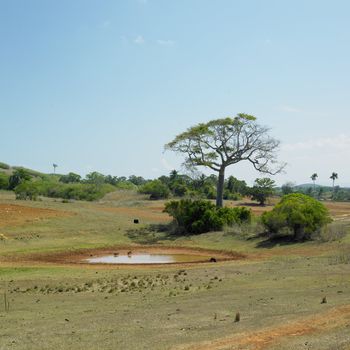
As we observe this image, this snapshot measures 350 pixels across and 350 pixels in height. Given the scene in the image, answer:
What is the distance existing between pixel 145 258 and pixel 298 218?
34.3 feet

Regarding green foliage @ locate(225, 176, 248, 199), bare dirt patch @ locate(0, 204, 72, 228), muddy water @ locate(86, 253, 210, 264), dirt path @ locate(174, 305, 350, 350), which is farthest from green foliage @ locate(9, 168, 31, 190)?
dirt path @ locate(174, 305, 350, 350)

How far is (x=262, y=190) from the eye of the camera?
8112 centimetres

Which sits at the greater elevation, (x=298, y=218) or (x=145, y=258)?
(x=298, y=218)

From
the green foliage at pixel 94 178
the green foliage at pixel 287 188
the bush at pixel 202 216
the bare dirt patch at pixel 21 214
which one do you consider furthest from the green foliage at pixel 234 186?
the bare dirt patch at pixel 21 214

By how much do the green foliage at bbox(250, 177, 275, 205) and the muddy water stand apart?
49.5 metres

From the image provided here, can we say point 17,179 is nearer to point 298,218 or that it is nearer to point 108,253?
point 108,253

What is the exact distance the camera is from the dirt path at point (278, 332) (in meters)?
9.59

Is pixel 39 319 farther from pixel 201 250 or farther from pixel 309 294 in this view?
pixel 201 250

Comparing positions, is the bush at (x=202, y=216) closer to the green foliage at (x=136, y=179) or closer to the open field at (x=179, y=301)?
the open field at (x=179, y=301)

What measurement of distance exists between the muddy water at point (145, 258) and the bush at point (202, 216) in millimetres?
7736

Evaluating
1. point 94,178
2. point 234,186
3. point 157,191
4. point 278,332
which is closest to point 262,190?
point 157,191

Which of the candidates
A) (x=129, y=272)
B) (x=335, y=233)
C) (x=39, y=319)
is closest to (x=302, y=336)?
(x=39, y=319)

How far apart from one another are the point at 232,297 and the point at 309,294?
7.93 ft

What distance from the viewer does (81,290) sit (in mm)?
18953
